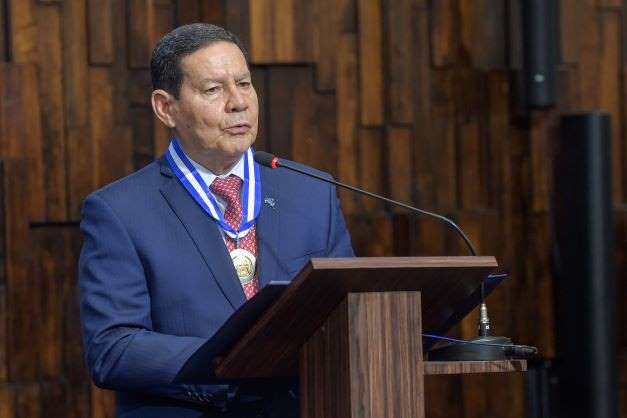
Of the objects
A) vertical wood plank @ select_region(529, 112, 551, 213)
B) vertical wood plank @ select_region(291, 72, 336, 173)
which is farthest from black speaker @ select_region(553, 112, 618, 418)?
vertical wood plank @ select_region(291, 72, 336, 173)

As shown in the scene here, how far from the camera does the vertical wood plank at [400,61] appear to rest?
407 cm

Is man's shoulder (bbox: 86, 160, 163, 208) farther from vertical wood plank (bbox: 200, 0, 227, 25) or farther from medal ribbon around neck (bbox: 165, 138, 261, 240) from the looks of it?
vertical wood plank (bbox: 200, 0, 227, 25)

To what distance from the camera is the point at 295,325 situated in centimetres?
186

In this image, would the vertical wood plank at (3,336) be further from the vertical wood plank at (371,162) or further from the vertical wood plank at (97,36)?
the vertical wood plank at (371,162)

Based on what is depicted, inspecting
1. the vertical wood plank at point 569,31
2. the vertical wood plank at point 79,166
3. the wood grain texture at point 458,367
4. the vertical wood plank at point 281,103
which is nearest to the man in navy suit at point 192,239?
the wood grain texture at point 458,367

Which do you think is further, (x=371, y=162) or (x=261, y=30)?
(x=371, y=162)

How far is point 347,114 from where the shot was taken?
404cm

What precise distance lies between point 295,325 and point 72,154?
Result: 6.84 feet

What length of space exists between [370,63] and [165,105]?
5.43 feet

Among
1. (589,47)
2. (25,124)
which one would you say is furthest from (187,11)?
(589,47)

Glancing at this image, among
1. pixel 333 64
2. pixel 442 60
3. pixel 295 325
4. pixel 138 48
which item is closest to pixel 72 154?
pixel 138 48

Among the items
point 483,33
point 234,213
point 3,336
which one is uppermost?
point 483,33

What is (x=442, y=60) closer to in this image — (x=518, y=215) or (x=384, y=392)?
(x=518, y=215)

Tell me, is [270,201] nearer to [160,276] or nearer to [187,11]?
[160,276]
